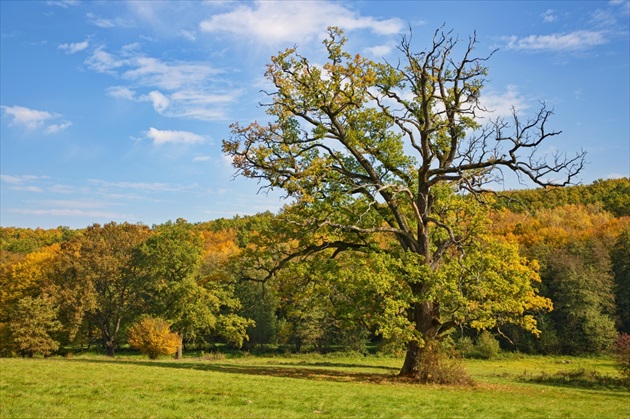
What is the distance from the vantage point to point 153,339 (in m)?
39.6

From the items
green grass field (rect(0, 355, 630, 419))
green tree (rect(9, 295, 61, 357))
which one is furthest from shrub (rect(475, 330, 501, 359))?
green tree (rect(9, 295, 61, 357))

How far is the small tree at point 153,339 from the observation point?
131 ft

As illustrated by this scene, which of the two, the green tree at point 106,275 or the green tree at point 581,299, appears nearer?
the green tree at point 106,275

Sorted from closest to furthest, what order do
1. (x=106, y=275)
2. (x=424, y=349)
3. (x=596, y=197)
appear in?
(x=424, y=349) < (x=106, y=275) < (x=596, y=197)

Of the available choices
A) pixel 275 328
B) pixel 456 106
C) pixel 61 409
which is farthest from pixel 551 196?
pixel 61 409

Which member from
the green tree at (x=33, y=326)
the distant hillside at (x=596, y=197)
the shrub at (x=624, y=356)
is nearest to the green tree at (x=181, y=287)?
the green tree at (x=33, y=326)

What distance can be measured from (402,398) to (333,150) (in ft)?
41.2

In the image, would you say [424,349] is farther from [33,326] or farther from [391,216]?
[33,326]

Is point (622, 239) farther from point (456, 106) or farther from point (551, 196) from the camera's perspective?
point (456, 106)

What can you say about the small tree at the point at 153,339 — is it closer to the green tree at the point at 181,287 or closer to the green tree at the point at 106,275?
the green tree at the point at 181,287

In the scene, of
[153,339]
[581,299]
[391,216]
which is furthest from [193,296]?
[581,299]

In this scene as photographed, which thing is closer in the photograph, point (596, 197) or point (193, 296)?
point (193, 296)

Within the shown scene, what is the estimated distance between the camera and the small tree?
39.8 m

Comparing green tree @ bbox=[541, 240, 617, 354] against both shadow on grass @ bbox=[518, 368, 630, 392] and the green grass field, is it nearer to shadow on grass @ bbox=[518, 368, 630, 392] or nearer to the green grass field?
shadow on grass @ bbox=[518, 368, 630, 392]
